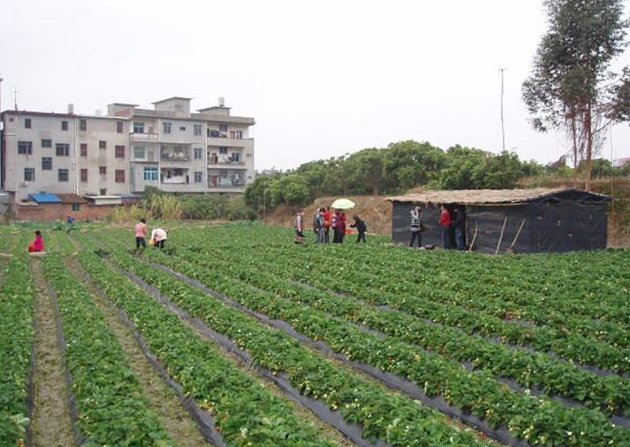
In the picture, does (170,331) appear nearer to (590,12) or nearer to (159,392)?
(159,392)

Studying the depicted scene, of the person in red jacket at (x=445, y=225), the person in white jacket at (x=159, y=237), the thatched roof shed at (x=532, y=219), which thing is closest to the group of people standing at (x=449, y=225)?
the person in red jacket at (x=445, y=225)

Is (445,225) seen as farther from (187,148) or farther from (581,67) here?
(187,148)

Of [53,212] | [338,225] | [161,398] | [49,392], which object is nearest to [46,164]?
[53,212]

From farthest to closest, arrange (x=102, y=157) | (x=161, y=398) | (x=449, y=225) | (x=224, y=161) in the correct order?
(x=224, y=161) < (x=102, y=157) < (x=449, y=225) < (x=161, y=398)

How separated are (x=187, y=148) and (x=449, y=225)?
143 ft

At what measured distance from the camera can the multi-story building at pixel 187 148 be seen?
61531 mm

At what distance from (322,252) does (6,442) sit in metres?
17.4

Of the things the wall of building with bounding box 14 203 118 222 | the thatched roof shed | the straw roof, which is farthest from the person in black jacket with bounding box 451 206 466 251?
the wall of building with bounding box 14 203 118 222

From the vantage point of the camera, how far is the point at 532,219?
73.9 ft

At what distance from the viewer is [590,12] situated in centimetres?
3014

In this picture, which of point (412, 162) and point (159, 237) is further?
point (412, 162)

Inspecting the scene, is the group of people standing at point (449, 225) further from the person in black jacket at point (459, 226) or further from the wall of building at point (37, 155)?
the wall of building at point (37, 155)

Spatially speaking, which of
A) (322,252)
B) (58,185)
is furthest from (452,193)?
(58,185)

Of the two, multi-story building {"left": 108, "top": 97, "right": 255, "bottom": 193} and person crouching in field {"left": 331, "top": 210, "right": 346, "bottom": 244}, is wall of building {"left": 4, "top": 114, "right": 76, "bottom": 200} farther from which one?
person crouching in field {"left": 331, "top": 210, "right": 346, "bottom": 244}
